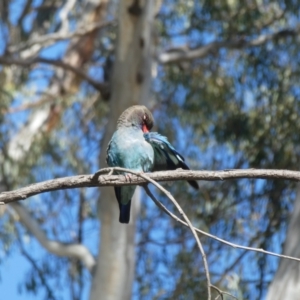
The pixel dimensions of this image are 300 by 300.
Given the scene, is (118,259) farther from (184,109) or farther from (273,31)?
(273,31)

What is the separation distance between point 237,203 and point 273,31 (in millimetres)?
2502

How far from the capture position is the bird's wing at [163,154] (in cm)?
449

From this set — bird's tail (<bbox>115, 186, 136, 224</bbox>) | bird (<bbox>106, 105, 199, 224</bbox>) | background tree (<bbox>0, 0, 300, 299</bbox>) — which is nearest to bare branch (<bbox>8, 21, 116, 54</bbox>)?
background tree (<bbox>0, 0, 300, 299</bbox>)

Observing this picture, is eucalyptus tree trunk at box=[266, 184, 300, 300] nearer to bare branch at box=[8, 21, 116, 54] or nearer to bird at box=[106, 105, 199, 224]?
bird at box=[106, 105, 199, 224]

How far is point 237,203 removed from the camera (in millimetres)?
10219

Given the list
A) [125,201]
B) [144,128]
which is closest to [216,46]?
[144,128]

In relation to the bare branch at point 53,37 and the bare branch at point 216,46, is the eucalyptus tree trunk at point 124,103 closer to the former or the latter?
the bare branch at point 216,46

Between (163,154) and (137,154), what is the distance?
15 centimetres

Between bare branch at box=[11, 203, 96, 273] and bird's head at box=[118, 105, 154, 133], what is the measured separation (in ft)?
13.8

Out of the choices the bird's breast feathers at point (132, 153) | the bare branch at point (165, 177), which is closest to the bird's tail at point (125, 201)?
the bird's breast feathers at point (132, 153)

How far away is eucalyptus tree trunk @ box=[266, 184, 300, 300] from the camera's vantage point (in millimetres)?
6500

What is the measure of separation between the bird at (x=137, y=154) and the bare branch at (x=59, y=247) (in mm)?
4374

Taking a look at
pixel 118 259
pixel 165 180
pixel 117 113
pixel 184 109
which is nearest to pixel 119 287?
pixel 118 259

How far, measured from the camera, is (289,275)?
662 cm
